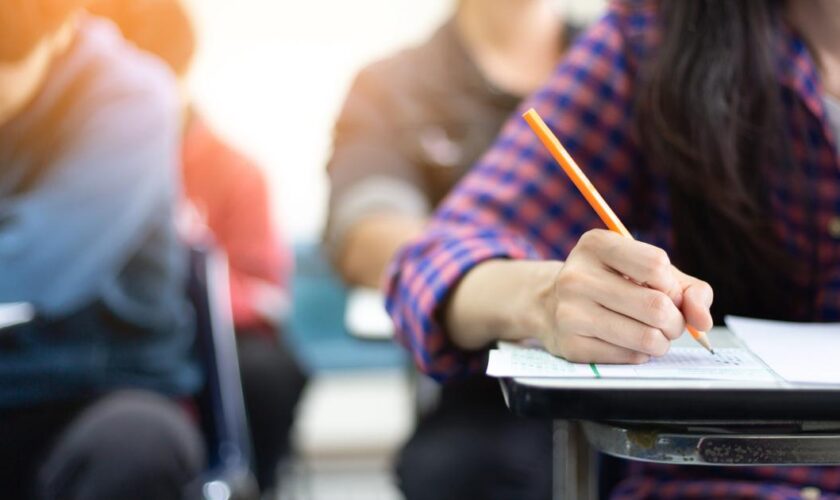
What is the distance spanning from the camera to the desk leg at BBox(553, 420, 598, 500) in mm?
466

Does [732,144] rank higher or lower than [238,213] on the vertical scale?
higher

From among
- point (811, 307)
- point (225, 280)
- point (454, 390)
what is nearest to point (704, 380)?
point (811, 307)

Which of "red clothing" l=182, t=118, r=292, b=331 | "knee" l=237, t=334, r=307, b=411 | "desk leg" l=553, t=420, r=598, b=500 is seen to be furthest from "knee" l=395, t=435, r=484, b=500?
"red clothing" l=182, t=118, r=292, b=331

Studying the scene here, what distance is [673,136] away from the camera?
25.4 inches

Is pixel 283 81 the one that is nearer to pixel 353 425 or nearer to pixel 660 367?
pixel 353 425

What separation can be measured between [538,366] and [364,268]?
56cm

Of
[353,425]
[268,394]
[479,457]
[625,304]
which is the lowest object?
[353,425]

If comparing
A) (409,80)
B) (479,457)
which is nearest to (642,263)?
(479,457)

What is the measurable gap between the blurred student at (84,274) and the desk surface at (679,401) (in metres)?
0.57

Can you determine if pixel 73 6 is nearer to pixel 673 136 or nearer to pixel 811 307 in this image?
pixel 673 136

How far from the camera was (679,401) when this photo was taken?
382 mm

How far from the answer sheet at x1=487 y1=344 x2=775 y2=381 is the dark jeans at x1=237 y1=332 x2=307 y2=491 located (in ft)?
3.19

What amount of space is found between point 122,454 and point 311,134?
1.75 meters

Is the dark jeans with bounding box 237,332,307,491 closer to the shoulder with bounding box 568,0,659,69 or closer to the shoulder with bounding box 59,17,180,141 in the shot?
the shoulder with bounding box 59,17,180,141
